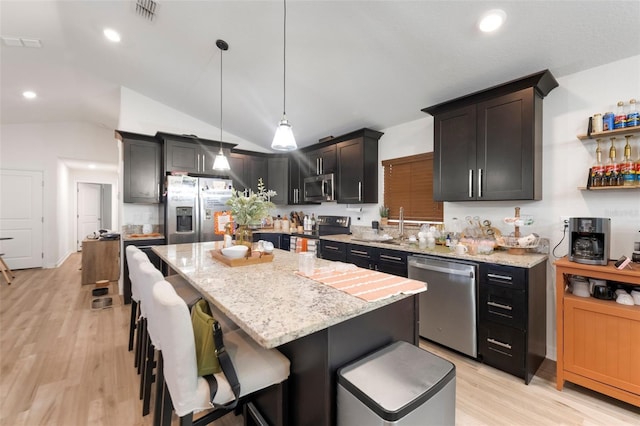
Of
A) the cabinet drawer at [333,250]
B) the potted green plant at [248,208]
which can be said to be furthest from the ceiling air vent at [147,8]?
the cabinet drawer at [333,250]

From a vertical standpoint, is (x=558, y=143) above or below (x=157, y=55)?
below

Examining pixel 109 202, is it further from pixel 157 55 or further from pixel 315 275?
pixel 315 275

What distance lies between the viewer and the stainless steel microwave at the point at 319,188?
4.19 m

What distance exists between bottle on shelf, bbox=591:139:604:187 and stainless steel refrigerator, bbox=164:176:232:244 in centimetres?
428

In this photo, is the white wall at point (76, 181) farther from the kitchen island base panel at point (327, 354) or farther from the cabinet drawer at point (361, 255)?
the kitchen island base panel at point (327, 354)

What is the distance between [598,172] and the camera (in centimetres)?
211

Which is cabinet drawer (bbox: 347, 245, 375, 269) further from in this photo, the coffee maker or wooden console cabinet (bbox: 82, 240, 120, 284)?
wooden console cabinet (bbox: 82, 240, 120, 284)

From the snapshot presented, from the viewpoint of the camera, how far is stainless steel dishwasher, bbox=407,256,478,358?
2312 millimetres

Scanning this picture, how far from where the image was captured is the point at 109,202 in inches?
345

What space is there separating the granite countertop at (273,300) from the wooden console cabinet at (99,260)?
3783 mm

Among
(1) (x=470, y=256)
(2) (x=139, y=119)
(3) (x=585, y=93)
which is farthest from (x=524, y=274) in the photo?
(2) (x=139, y=119)

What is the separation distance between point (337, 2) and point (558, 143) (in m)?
2.23

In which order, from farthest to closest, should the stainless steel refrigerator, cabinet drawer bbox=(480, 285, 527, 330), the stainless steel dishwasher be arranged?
the stainless steel refrigerator → the stainless steel dishwasher → cabinet drawer bbox=(480, 285, 527, 330)

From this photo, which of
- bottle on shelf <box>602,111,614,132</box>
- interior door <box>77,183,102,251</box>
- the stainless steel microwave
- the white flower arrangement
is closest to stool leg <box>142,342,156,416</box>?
the white flower arrangement
